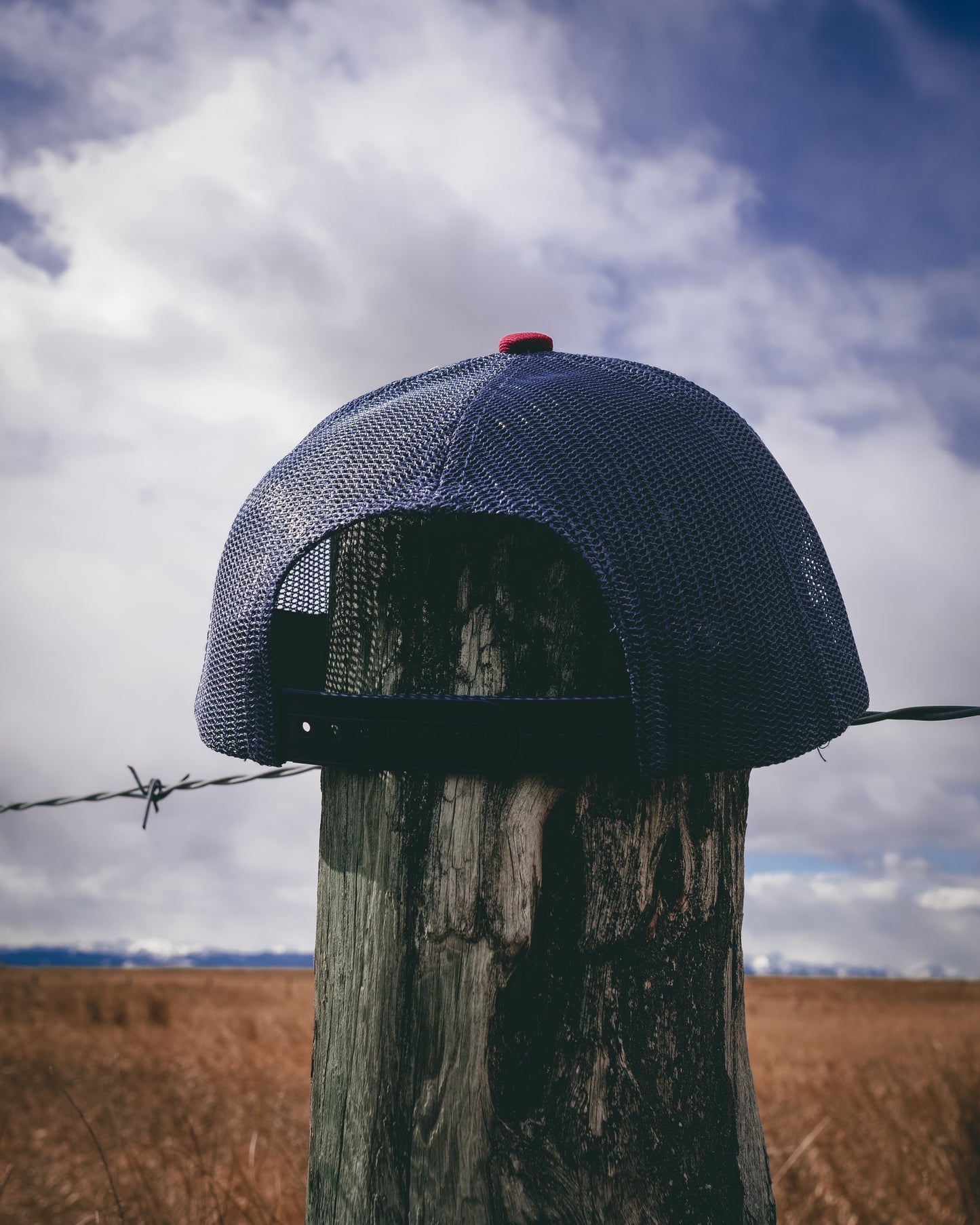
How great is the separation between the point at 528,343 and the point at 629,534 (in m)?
0.70

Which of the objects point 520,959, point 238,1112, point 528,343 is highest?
point 528,343

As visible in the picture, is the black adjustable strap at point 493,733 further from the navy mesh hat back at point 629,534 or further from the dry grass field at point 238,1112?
the dry grass field at point 238,1112

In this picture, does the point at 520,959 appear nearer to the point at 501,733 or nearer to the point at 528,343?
the point at 501,733

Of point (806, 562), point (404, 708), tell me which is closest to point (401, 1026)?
point (404, 708)

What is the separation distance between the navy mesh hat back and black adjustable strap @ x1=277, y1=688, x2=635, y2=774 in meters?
0.05

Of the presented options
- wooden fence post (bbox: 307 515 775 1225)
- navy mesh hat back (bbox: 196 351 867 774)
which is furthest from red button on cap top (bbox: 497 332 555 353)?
wooden fence post (bbox: 307 515 775 1225)

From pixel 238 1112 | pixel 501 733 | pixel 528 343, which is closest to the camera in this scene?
pixel 501 733

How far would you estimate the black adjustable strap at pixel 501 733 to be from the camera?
1266 mm

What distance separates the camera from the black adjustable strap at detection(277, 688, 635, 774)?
1.27 meters

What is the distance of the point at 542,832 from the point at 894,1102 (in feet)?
16.0

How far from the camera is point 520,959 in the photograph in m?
1.28

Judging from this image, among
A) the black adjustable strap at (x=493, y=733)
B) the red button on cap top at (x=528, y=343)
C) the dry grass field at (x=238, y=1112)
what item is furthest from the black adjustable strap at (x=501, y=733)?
the dry grass field at (x=238, y=1112)

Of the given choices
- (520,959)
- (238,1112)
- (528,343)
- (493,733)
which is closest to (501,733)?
(493,733)

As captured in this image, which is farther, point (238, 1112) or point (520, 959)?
point (238, 1112)
